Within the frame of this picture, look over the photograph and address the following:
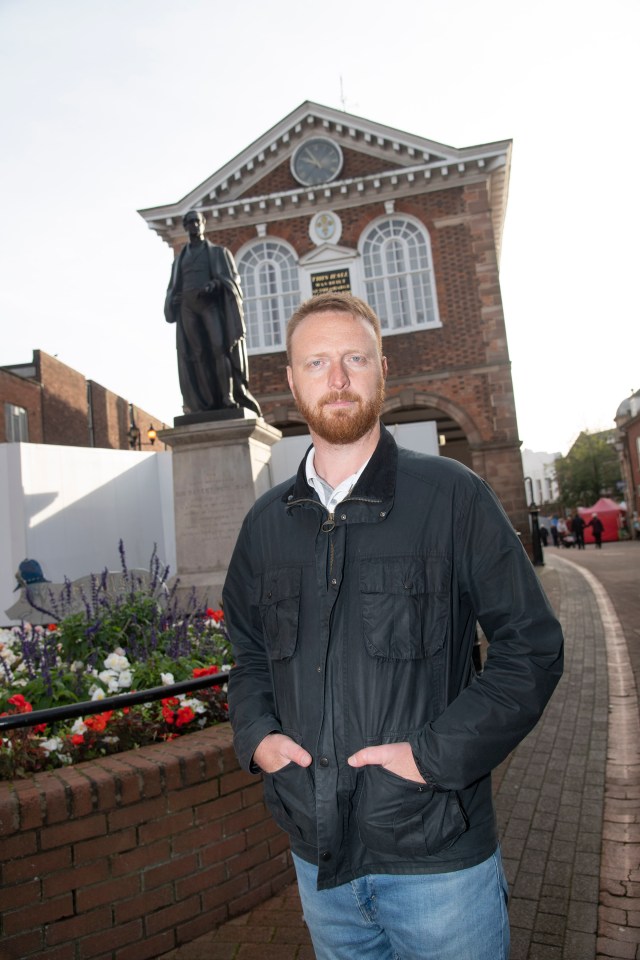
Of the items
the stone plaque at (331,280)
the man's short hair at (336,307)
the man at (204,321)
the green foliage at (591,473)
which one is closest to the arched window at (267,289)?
the stone plaque at (331,280)

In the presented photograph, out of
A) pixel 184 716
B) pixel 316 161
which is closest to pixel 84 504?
pixel 184 716

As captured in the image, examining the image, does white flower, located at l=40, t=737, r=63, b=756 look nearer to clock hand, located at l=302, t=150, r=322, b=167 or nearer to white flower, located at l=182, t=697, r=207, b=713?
white flower, located at l=182, t=697, r=207, b=713

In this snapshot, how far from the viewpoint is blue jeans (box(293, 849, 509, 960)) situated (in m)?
1.61

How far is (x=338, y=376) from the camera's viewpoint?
1842 mm

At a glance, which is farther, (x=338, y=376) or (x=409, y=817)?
(x=338, y=376)

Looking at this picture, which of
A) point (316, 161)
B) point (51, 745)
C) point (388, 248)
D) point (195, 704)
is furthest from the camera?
point (316, 161)

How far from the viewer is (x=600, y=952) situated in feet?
9.58

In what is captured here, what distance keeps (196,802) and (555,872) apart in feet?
6.02

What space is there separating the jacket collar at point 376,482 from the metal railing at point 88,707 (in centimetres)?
150

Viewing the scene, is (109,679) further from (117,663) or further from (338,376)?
(338,376)

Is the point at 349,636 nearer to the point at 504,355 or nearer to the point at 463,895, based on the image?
the point at 463,895

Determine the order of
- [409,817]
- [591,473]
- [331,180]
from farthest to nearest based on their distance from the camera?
[591,473], [331,180], [409,817]

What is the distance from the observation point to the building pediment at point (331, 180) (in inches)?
795

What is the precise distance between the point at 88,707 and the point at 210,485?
516 centimetres
